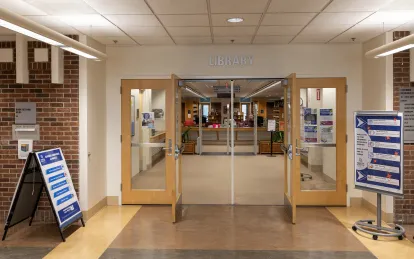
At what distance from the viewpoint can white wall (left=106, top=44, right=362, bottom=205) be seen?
20.4 ft

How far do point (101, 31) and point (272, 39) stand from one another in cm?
261

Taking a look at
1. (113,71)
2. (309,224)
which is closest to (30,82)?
(113,71)

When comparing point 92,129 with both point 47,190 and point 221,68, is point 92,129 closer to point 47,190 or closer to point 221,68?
point 47,190

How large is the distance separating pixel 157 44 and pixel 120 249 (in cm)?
341

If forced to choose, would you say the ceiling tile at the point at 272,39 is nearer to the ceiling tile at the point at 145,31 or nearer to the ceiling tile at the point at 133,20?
the ceiling tile at the point at 145,31

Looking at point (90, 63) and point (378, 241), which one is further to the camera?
point (90, 63)

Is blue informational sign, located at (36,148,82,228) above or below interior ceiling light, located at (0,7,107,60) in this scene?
below

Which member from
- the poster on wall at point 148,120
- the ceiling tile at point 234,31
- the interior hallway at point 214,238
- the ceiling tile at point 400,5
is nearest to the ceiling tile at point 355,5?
the ceiling tile at point 400,5

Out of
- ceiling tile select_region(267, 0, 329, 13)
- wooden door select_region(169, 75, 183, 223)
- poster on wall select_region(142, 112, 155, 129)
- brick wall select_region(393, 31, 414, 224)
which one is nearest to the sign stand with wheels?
brick wall select_region(393, 31, 414, 224)

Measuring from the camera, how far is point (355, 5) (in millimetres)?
4020

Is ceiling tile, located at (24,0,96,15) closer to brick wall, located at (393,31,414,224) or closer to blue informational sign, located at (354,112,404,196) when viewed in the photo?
blue informational sign, located at (354,112,404,196)

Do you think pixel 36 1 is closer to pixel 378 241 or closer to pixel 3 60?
pixel 3 60

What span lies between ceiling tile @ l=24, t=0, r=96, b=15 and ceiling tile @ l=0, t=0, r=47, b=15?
8cm

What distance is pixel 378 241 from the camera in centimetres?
458
